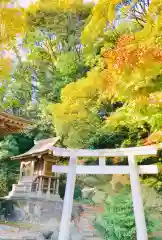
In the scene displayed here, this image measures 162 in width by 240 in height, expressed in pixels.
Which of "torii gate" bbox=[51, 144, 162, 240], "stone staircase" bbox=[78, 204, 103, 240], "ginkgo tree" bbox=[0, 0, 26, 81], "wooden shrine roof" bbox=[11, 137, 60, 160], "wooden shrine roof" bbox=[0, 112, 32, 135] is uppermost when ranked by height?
"wooden shrine roof" bbox=[11, 137, 60, 160]

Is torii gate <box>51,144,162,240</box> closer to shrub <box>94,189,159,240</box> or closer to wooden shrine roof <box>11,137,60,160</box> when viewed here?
shrub <box>94,189,159,240</box>

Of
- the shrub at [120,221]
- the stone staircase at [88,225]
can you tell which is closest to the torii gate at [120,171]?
the shrub at [120,221]

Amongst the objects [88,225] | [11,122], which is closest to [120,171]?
[11,122]

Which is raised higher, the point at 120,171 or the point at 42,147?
the point at 42,147

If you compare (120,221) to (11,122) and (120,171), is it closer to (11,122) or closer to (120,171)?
(120,171)

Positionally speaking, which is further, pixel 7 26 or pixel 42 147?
pixel 42 147

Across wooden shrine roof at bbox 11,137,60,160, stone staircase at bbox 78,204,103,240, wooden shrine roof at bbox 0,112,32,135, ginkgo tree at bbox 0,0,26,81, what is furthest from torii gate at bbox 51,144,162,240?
wooden shrine roof at bbox 11,137,60,160

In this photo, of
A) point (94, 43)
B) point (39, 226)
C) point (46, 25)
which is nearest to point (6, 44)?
point (39, 226)

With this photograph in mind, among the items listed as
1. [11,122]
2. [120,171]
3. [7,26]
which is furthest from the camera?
[120,171]

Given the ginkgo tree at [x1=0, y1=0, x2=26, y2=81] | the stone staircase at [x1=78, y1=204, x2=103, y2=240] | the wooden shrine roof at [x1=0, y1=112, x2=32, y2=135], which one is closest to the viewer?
the ginkgo tree at [x1=0, y1=0, x2=26, y2=81]

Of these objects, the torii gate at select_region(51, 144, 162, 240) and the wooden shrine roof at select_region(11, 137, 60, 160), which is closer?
the torii gate at select_region(51, 144, 162, 240)

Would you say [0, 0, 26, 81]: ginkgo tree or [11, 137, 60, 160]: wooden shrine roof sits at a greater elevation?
[11, 137, 60, 160]: wooden shrine roof

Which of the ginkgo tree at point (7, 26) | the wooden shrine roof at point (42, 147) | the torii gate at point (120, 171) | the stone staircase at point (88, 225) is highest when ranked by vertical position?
the wooden shrine roof at point (42, 147)

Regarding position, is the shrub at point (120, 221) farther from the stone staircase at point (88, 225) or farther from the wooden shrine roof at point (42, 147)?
the wooden shrine roof at point (42, 147)
